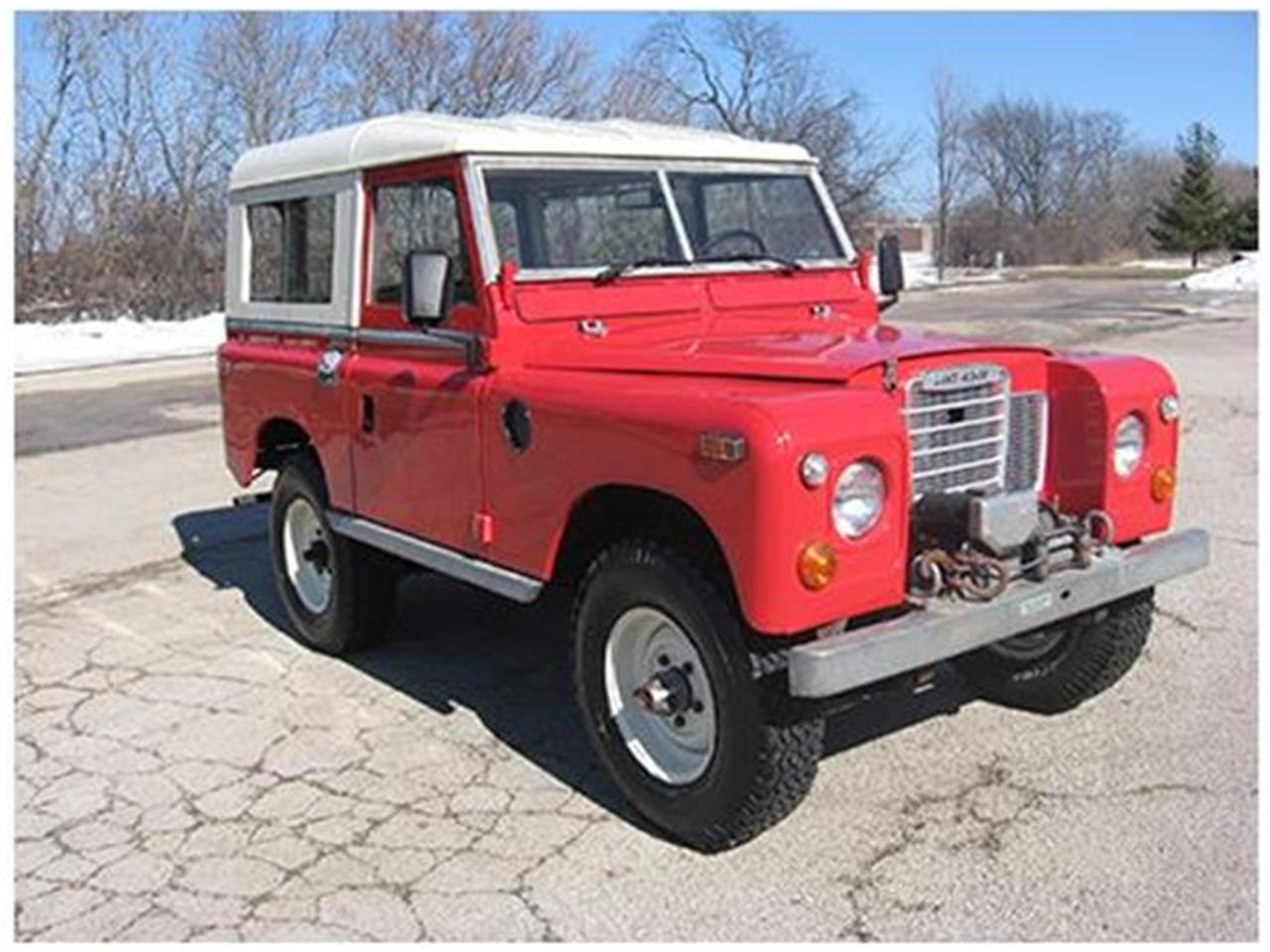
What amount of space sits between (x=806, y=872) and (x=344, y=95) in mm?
28637

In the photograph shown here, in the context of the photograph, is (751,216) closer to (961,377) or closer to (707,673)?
(961,377)

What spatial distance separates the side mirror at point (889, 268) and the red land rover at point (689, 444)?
0.05ft

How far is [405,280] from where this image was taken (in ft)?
14.5

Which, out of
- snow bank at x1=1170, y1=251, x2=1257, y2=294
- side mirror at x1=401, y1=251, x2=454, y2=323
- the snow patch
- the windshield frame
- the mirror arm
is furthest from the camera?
the snow patch

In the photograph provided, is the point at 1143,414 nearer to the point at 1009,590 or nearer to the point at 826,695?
the point at 1009,590

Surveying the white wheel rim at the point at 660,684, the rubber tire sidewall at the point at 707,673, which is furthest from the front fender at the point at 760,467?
the white wheel rim at the point at 660,684

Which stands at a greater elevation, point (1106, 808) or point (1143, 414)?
point (1143, 414)

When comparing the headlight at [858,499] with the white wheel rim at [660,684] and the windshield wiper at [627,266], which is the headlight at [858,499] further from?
the windshield wiper at [627,266]

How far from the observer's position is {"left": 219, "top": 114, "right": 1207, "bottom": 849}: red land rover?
3.58 metres

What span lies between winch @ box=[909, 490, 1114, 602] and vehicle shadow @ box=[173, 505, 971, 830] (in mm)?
483

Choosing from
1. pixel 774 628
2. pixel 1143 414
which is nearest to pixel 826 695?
pixel 774 628

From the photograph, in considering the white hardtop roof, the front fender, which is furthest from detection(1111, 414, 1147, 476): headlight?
the white hardtop roof

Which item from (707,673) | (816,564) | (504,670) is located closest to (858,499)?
(816,564)

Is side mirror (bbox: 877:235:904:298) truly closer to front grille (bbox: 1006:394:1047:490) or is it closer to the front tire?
front grille (bbox: 1006:394:1047:490)
